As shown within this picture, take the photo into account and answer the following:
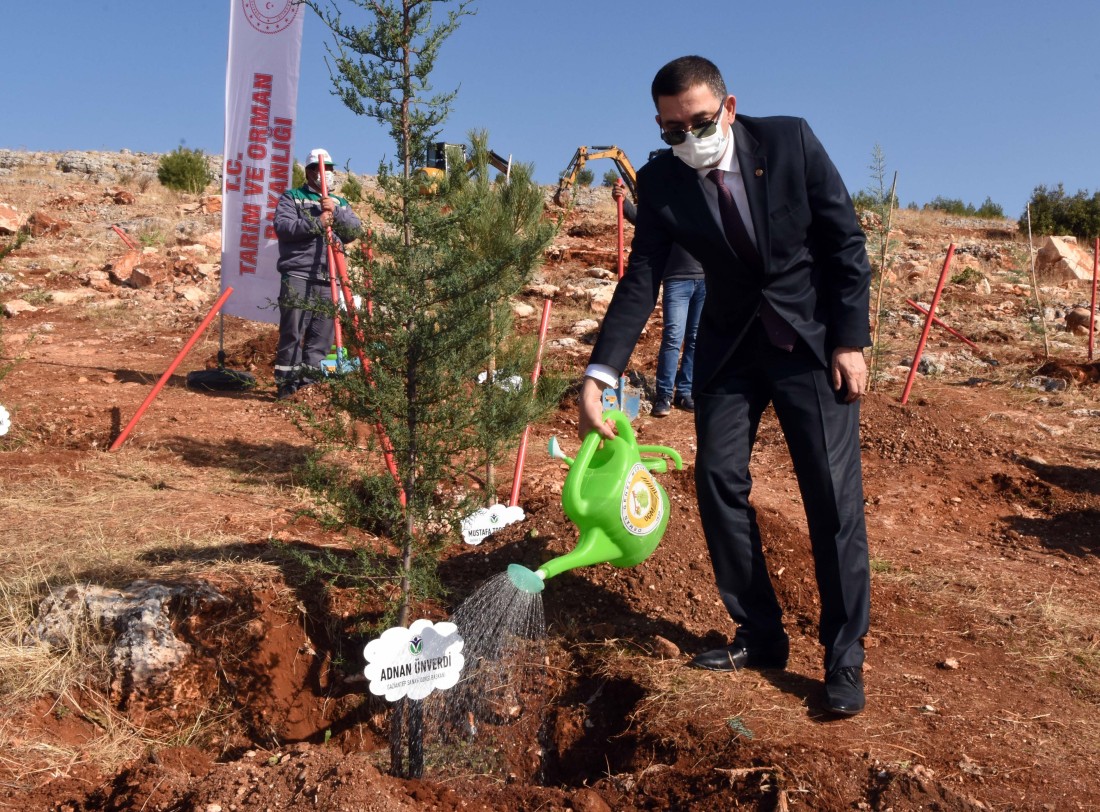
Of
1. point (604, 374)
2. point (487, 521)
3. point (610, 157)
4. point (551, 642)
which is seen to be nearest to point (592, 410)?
point (604, 374)

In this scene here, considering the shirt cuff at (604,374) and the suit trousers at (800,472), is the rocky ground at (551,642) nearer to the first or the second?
the suit trousers at (800,472)

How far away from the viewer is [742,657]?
10.0ft

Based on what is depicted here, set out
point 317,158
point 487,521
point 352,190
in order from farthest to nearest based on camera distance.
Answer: point 317,158 → point 487,521 → point 352,190

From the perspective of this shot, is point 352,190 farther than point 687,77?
Yes

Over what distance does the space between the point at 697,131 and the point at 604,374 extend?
2.46 ft

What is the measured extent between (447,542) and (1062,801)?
1924 mm

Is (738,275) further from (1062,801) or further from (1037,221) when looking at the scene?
(1037,221)

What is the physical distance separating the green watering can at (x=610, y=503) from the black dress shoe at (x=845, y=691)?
0.66 meters

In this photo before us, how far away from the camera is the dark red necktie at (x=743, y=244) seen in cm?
273

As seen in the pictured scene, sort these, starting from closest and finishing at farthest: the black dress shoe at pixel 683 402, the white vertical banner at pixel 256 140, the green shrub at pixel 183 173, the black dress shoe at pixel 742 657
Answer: the black dress shoe at pixel 742 657 → the white vertical banner at pixel 256 140 → the black dress shoe at pixel 683 402 → the green shrub at pixel 183 173

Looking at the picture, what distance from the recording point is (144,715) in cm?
324

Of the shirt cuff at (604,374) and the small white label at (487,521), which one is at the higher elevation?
the shirt cuff at (604,374)

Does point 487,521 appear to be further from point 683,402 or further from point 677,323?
point 683,402

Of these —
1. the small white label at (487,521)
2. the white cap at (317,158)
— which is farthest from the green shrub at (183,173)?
the small white label at (487,521)
